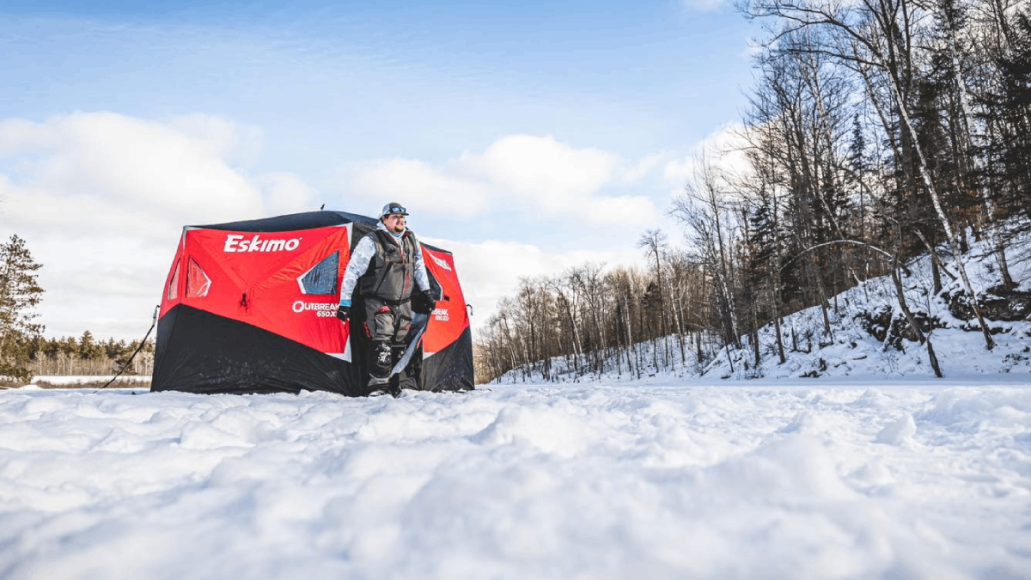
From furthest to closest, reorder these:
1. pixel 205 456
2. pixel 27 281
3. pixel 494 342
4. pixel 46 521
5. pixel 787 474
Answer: pixel 494 342
pixel 27 281
pixel 205 456
pixel 787 474
pixel 46 521

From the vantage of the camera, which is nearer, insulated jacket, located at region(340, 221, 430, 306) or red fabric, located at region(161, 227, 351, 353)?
insulated jacket, located at region(340, 221, 430, 306)

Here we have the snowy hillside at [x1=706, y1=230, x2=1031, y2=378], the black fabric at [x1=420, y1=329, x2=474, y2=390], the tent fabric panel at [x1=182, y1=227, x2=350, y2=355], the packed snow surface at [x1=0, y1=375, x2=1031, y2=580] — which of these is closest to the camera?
the packed snow surface at [x1=0, y1=375, x2=1031, y2=580]

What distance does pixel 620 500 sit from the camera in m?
1.42

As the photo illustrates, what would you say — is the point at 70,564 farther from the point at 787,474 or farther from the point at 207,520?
the point at 787,474

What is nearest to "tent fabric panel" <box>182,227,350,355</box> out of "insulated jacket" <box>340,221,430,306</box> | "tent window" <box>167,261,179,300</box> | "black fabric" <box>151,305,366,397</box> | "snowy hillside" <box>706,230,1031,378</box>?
"black fabric" <box>151,305,366,397</box>

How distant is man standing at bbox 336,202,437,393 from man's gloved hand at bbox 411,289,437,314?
0.30 metres

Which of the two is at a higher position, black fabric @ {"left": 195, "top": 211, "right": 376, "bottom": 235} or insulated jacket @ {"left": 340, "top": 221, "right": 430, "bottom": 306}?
black fabric @ {"left": 195, "top": 211, "right": 376, "bottom": 235}

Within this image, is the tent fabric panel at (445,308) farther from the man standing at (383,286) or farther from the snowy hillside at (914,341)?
the snowy hillside at (914,341)

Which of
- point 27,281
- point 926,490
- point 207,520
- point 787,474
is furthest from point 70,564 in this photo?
point 27,281

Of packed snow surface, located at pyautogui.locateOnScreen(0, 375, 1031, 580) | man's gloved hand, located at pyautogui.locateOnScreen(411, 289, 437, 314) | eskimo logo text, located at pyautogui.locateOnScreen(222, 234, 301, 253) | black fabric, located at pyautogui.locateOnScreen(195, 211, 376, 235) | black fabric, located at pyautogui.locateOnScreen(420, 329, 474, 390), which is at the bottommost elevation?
packed snow surface, located at pyautogui.locateOnScreen(0, 375, 1031, 580)

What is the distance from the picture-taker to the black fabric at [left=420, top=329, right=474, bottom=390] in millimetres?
7012

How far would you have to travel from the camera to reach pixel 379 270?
577cm

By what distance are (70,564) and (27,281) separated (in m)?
36.6

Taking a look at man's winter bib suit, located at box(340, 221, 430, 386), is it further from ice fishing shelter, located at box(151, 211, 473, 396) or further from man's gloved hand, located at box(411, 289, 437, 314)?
ice fishing shelter, located at box(151, 211, 473, 396)
